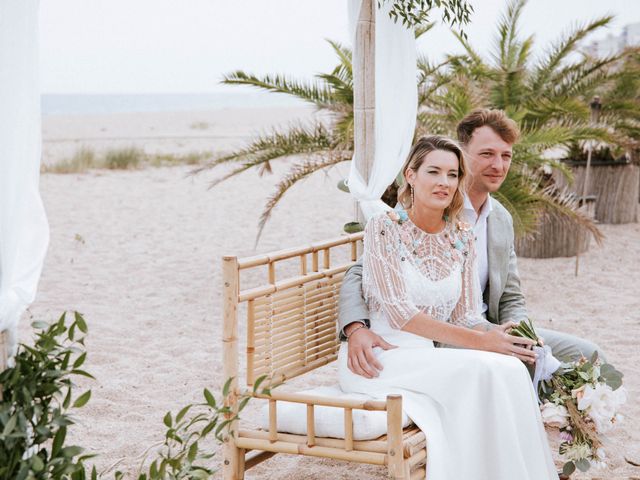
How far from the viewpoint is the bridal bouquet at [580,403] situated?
2.98 meters

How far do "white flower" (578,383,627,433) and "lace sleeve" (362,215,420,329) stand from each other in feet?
2.17

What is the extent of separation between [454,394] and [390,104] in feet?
5.57

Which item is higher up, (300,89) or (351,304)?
(300,89)

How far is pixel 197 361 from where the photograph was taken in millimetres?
5168

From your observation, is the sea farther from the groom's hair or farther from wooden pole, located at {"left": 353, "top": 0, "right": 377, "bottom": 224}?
the groom's hair

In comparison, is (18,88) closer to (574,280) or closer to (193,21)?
(574,280)

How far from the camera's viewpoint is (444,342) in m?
3.09

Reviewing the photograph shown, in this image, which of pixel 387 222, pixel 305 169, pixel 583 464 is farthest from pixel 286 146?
pixel 583 464

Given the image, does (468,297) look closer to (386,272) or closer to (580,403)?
(386,272)

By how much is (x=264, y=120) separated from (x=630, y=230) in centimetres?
4067

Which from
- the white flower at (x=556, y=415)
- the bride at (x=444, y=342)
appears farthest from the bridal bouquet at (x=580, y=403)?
the bride at (x=444, y=342)

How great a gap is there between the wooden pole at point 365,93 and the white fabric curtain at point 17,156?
2.14 meters

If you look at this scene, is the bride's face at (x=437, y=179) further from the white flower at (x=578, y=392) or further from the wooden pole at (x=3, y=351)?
the wooden pole at (x=3, y=351)

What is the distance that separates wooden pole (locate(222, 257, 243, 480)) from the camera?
111 inches
